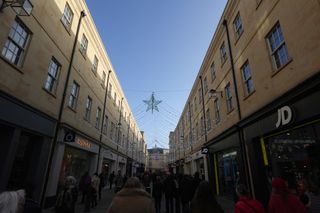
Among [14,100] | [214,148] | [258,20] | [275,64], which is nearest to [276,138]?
[275,64]

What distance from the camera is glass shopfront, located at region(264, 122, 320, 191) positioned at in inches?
253

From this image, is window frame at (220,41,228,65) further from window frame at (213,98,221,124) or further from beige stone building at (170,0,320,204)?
window frame at (213,98,221,124)

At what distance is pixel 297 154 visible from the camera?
7281 mm

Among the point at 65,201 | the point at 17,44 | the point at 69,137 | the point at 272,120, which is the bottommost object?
the point at 65,201

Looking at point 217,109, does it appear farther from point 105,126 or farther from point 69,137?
point 105,126

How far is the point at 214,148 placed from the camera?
15.7 m

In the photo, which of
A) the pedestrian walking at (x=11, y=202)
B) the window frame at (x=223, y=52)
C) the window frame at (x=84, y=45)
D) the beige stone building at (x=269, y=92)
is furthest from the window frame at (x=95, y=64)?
the pedestrian walking at (x=11, y=202)

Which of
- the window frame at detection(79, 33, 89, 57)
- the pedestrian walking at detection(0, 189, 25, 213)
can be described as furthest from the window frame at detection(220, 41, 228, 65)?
the pedestrian walking at detection(0, 189, 25, 213)

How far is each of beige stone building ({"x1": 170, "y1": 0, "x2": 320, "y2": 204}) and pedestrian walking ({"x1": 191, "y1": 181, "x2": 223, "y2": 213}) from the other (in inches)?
138

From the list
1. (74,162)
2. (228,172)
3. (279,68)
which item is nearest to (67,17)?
(74,162)

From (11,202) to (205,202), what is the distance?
2.75m

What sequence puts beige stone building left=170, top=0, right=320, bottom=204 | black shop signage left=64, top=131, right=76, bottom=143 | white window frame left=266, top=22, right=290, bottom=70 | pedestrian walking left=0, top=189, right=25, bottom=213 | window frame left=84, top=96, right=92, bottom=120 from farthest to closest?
window frame left=84, top=96, right=92, bottom=120 < black shop signage left=64, top=131, right=76, bottom=143 < white window frame left=266, top=22, right=290, bottom=70 < beige stone building left=170, top=0, right=320, bottom=204 < pedestrian walking left=0, top=189, right=25, bottom=213

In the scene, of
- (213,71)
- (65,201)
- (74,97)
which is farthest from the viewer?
(213,71)

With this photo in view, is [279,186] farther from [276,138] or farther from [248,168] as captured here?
[248,168]
